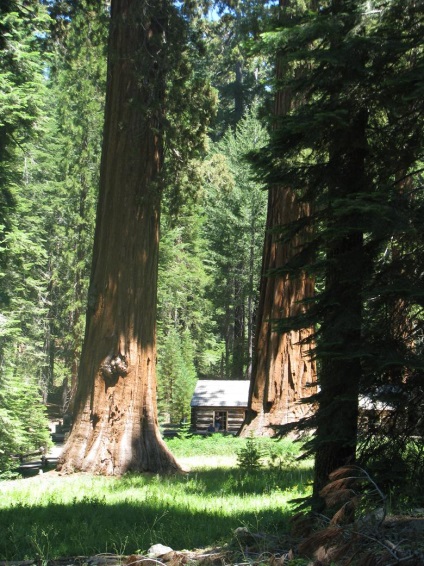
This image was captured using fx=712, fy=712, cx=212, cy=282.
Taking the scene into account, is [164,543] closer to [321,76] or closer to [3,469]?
[321,76]

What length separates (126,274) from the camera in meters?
11.7

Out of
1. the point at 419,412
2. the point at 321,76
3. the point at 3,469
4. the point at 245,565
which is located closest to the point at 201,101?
the point at 321,76

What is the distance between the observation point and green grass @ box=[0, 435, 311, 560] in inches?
224

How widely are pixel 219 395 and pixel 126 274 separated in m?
19.4

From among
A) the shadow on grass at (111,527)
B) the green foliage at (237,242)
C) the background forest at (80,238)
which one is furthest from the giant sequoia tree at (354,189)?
the green foliage at (237,242)

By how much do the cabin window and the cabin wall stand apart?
0.12 meters

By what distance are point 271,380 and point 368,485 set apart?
8966 mm

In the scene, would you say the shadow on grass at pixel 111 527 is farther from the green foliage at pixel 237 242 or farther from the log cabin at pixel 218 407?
the green foliage at pixel 237 242

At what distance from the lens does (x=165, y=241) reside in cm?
3944

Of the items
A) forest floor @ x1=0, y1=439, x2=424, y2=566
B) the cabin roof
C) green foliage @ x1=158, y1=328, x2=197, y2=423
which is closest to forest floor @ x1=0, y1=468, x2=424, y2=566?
forest floor @ x1=0, y1=439, x2=424, y2=566

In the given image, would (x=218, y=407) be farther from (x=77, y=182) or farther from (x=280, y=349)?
(x=280, y=349)

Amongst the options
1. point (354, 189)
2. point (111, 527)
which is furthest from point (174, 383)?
point (354, 189)

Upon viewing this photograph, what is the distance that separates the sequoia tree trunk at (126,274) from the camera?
1133cm

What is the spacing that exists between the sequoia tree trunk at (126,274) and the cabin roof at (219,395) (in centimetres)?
1840
